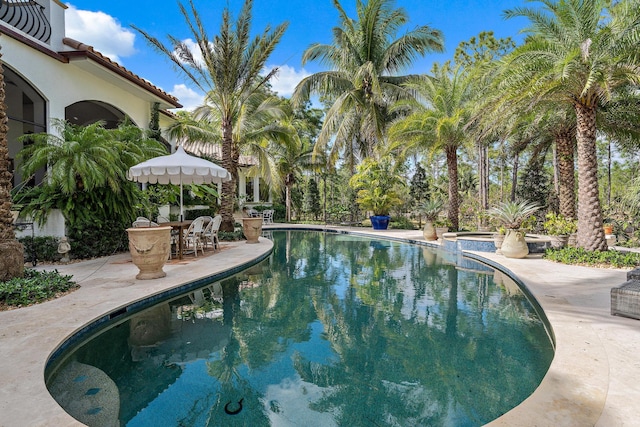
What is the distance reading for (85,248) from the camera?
30.6 ft

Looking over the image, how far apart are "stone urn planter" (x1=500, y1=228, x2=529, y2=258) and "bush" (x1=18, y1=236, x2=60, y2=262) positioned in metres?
12.2

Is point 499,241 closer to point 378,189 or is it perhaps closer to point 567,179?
point 567,179

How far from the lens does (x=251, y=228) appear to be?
1345 cm

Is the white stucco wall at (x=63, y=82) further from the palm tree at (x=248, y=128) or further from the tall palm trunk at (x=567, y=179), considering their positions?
the tall palm trunk at (x=567, y=179)

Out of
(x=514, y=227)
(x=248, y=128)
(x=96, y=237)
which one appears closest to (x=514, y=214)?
(x=514, y=227)

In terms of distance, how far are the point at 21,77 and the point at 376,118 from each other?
1509 cm

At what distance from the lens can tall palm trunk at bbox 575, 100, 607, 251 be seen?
9461 mm

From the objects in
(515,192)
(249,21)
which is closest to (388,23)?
(249,21)

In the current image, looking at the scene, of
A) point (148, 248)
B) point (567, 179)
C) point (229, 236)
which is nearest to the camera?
point (148, 248)

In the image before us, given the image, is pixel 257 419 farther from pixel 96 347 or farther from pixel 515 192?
pixel 515 192

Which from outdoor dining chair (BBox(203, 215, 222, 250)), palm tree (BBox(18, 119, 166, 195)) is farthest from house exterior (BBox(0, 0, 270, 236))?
outdoor dining chair (BBox(203, 215, 222, 250))

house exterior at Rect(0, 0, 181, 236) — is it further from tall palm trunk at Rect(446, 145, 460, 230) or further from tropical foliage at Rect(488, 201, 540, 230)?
tall palm trunk at Rect(446, 145, 460, 230)

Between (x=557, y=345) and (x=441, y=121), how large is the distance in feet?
44.1

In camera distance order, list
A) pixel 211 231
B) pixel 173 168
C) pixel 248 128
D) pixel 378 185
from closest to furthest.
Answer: pixel 173 168 < pixel 211 231 < pixel 248 128 < pixel 378 185
